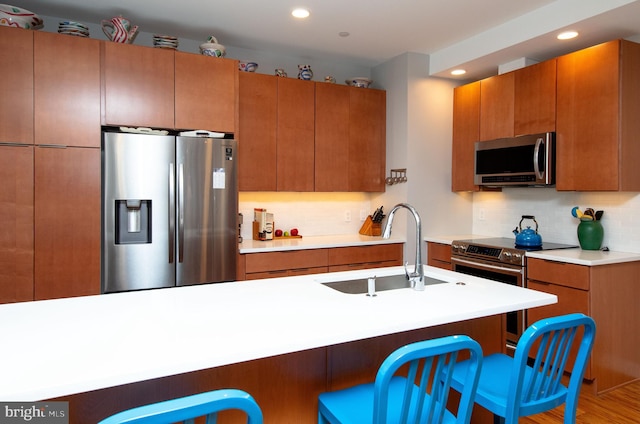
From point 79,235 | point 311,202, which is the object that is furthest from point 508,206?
point 79,235

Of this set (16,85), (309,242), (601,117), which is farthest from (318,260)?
(16,85)

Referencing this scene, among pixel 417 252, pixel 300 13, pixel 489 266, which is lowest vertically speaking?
pixel 489 266

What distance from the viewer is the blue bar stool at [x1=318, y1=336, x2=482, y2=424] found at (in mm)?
1201

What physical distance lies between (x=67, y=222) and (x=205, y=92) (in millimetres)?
1365

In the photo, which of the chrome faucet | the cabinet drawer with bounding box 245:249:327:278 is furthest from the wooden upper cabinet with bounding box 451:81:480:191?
the chrome faucet

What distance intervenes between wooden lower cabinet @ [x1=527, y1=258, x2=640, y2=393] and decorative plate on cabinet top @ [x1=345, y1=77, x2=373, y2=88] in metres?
2.37

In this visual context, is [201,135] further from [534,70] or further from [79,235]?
[534,70]

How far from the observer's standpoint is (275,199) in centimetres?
439

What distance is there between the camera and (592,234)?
3.37 meters

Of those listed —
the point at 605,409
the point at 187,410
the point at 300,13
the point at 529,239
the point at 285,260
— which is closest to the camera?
the point at 187,410

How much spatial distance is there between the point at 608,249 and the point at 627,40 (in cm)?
154

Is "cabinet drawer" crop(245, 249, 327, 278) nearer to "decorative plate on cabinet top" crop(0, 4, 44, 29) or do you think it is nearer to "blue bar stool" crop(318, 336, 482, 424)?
"blue bar stool" crop(318, 336, 482, 424)

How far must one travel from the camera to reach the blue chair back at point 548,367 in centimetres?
146

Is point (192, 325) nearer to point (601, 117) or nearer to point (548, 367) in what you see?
point (548, 367)
